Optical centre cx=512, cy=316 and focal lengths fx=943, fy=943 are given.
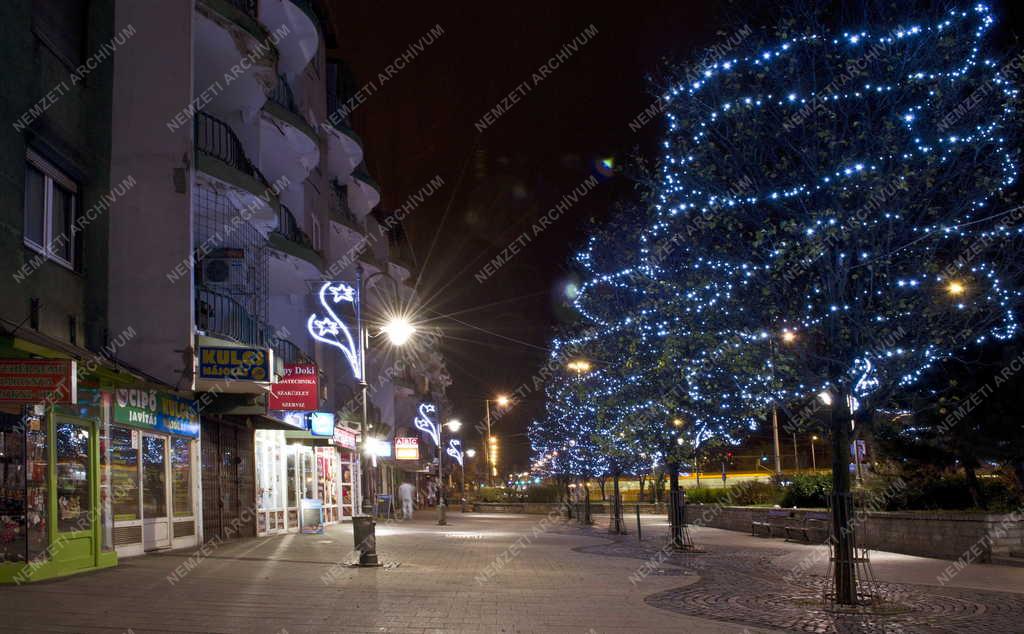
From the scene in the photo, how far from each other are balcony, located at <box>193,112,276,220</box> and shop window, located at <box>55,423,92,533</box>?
20.9 ft

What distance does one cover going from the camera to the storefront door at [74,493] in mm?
13797

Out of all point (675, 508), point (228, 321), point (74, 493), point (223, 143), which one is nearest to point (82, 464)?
point (74, 493)

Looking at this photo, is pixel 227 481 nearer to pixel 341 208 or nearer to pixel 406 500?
pixel 341 208

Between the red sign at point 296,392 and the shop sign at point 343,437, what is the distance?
923 cm

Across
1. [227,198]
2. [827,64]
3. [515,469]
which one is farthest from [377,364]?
[515,469]

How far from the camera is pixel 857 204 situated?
12859 mm

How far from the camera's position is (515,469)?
349 feet

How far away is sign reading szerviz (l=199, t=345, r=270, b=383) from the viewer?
1814 centimetres

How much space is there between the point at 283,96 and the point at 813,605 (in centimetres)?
2058

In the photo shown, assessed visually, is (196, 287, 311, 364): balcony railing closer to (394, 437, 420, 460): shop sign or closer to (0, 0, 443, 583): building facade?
(0, 0, 443, 583): building facade

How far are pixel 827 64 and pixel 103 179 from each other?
495 inches

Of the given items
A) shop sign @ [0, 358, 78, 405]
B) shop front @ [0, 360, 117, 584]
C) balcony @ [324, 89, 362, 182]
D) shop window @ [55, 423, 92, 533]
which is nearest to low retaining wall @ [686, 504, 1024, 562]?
shop sign @ [0, 358, 78, 405]

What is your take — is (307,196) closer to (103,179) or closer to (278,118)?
(278,118)

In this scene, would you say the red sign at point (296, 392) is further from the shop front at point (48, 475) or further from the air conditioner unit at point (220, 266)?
the shop front at point (48, 475)
